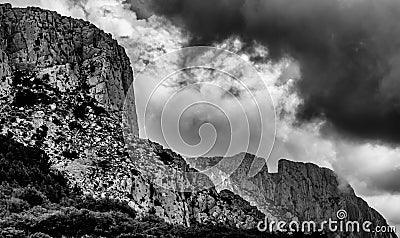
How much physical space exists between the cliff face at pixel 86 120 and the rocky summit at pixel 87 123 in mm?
193

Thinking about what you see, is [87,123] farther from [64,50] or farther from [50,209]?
[50,209]

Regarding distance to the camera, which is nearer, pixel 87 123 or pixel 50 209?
pixel 50 209

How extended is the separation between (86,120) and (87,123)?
30.3 inches

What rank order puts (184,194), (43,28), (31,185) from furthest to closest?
(43,28), (184,194), (31,185)

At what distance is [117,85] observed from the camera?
4636 inches

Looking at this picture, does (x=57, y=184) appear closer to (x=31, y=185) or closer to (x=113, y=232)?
(x=31, y=185)

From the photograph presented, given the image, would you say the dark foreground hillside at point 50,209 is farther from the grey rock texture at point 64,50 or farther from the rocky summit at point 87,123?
the grey rock texture at point 64,50

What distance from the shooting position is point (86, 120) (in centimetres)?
9850

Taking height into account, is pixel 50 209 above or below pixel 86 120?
below

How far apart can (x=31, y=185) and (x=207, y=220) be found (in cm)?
3919

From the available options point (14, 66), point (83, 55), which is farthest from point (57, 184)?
point (83, 55)

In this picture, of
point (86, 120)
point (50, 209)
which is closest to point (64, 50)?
point (86, 120)

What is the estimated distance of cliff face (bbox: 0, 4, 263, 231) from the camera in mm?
88312

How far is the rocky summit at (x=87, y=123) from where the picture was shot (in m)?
88.1
